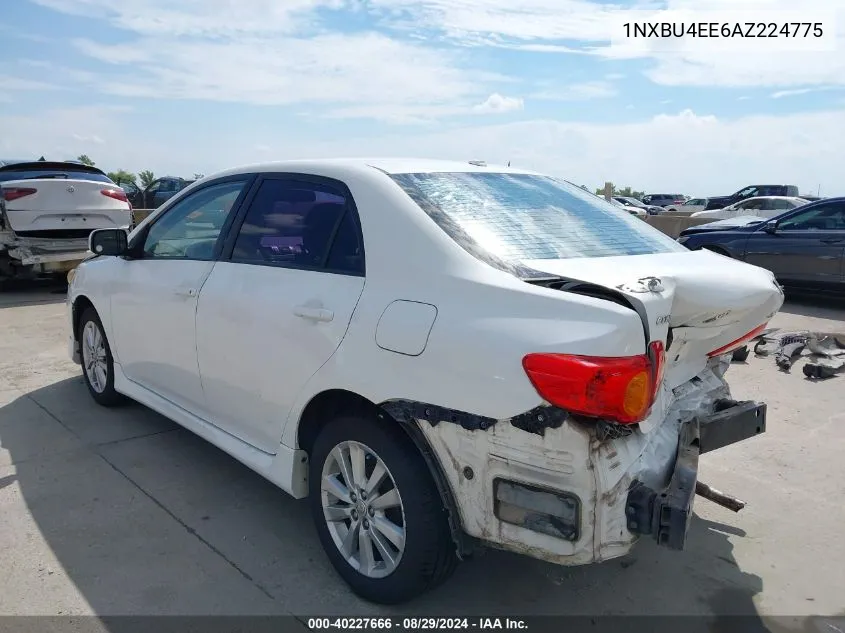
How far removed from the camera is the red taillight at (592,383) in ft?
6.90

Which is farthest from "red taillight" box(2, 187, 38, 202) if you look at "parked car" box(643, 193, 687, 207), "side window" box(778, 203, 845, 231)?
"parked car" box(643, 193, 687, 207)

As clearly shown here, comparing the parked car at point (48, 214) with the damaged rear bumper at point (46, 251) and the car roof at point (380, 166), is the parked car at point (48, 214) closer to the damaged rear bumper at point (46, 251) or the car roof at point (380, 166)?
the damaged rear bumper at point (46, 251)

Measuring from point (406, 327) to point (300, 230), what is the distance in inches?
37.6

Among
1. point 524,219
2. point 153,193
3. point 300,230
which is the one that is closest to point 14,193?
point 300,230

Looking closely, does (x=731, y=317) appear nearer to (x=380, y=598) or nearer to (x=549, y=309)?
(x=549, y=309)

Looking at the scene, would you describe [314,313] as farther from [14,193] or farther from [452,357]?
[14,193]

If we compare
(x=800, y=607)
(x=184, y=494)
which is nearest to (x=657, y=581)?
(x=800, y=607)

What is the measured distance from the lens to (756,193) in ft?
99.1

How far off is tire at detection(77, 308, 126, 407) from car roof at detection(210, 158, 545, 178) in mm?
1927

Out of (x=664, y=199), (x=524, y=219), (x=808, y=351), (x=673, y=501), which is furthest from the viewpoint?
(x=664, y=199)

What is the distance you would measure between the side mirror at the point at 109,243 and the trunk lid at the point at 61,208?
616 centimetres

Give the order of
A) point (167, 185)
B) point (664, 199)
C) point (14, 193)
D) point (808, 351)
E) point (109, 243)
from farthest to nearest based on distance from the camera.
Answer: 1. point (664, 199)
2. point (167, 185)
3. point (14, 193)
4. point (808, 351)
5. point (109, 243)

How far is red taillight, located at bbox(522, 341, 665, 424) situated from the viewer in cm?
210

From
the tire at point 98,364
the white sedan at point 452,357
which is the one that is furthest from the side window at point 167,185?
the white sedan at point 452,357
